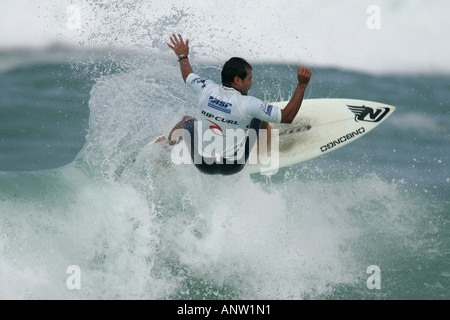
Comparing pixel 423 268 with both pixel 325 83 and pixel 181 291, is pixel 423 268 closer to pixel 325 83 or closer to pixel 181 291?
pixel 181 291

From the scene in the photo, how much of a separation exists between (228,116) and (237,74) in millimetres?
384

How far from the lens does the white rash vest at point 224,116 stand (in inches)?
202

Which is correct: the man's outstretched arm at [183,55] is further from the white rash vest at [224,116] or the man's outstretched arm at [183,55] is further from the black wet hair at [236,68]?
the black wet hair at [236,68]

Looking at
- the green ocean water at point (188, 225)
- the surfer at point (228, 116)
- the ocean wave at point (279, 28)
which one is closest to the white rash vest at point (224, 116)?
the surfer at point (228, 116)

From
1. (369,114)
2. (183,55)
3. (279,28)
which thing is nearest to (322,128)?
(369,114)

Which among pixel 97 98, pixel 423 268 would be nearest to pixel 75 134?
pixel 97 98

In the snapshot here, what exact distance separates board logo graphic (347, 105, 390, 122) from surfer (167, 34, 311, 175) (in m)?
1.37

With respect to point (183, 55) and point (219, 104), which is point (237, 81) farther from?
point (183, 55)

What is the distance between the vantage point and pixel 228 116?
5.21 metres

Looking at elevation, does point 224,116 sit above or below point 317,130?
below

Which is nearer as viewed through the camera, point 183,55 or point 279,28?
point 183,55

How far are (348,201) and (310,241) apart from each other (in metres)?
1.18

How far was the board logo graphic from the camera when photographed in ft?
21.6

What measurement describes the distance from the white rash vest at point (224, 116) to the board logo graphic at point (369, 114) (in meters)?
1.77
